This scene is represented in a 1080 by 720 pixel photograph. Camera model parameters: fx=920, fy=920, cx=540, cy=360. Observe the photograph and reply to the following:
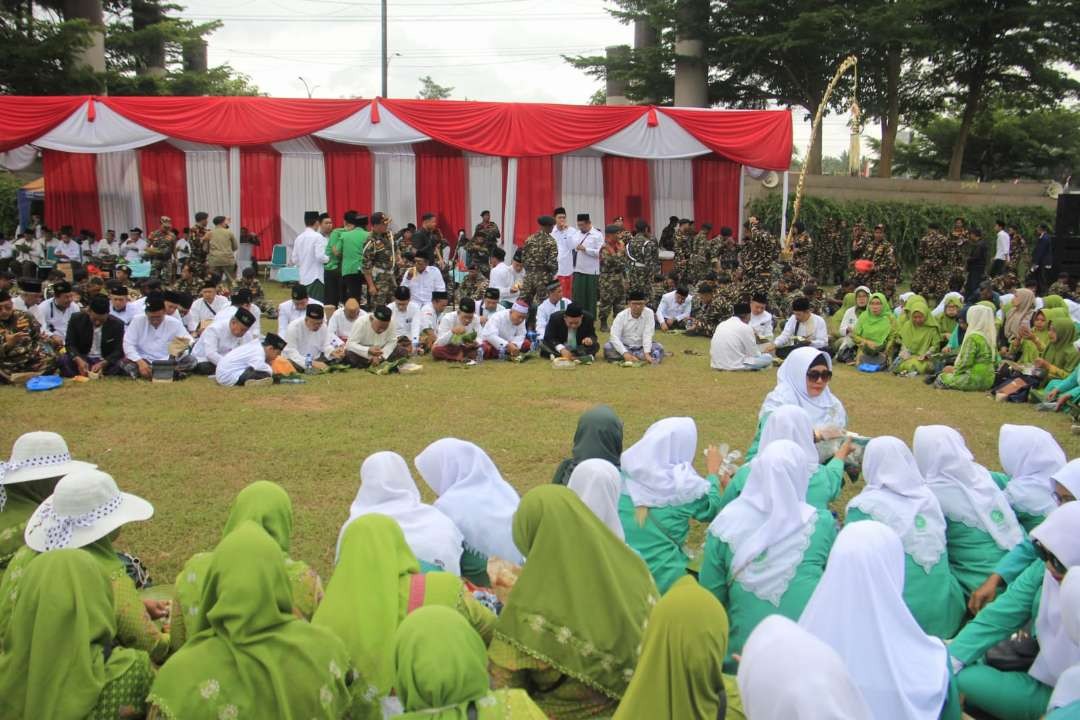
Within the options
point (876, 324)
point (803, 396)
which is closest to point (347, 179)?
point (876, 324)

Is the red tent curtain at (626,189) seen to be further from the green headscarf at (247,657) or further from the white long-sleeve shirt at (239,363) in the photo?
the green headscarf at (247,657)

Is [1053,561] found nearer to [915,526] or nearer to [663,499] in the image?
[915,526]

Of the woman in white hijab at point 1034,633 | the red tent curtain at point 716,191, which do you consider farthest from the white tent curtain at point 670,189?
the woman in white hijab at point 1034,633

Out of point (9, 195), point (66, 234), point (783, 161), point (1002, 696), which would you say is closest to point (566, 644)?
point (1002, 696)

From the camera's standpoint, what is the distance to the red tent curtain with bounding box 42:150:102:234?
50.2 feet

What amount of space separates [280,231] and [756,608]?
44.6ft

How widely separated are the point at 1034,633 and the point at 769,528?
901 mm

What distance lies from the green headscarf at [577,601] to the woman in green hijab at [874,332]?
26.2 ft

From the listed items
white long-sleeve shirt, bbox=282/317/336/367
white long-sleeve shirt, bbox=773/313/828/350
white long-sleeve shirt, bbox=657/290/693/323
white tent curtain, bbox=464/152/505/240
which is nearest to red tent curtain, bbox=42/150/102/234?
white tent curtain, bbox=464/152/505/240

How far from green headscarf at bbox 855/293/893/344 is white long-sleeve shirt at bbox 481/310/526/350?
3789 millimetres

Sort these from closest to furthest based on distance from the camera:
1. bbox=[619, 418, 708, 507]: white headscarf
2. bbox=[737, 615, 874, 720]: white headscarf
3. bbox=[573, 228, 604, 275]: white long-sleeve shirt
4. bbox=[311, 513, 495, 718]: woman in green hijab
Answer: bbox=[737, 615, 874, 720]: white headscarf, bbox=[311, 513, 495, 718]: woman in green hijab, bbox=[619, 418, 708, 507]: white headscarf, bbox=[573, 228, 604, 275]: white long-sleeve shirt

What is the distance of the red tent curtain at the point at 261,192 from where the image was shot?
14.9 metres

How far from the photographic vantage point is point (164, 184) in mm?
15211

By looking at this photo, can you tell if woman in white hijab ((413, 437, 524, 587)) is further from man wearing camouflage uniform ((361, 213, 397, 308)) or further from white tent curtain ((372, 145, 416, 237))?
white tent curtain ((372, 145, 416, 237))
